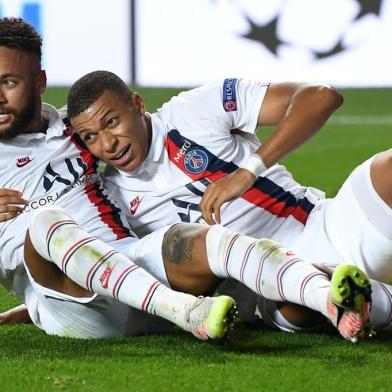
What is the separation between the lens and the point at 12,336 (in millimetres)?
3510

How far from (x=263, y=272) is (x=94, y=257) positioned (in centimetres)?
46

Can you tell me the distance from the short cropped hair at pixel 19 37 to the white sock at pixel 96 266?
72cm

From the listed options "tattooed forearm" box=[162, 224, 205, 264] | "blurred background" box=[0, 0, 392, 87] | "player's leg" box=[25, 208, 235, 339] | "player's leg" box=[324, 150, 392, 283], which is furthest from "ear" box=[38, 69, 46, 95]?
"blurred background" box=[0, 0, 392, 87]

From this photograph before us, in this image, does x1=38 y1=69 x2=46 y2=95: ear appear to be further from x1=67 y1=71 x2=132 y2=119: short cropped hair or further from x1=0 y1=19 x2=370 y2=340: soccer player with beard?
x1=67 y1=71 x2=132 y2=119: short cropped hair

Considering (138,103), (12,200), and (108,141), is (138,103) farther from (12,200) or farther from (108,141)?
(12,200)

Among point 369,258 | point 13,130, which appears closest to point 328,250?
point 369,258

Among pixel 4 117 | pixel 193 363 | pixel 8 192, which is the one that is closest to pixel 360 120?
pixel 4 117

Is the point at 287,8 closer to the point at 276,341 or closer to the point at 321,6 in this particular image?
the point at 321,6

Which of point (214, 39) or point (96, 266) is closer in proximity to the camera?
point (96, 266)

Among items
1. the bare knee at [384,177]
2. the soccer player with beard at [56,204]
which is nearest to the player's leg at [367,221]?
the bare knee at [384,177]

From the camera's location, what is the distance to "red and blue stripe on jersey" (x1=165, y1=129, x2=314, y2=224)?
3.62 m

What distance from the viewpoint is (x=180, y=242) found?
330 centimetres

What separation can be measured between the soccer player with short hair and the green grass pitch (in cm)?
33

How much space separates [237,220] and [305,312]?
0.41 m
